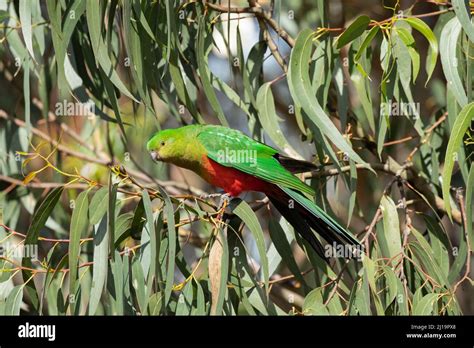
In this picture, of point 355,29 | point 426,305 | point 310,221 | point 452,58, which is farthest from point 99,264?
point 452,58

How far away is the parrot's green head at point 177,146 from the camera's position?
3.38 meters

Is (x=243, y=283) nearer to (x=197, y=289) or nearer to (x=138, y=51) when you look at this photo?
(x=197, y=289)

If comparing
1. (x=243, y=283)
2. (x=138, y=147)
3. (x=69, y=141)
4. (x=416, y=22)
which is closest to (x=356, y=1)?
(x=138, y=147)

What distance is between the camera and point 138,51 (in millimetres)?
2762

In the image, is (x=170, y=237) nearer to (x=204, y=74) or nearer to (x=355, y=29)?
(x=204, y=74)

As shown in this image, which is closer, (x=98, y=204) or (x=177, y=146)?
(x=98, y=204)

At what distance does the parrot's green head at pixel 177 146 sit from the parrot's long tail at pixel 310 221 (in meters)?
0.47

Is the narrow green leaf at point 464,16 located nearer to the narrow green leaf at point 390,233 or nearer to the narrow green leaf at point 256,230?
the narrow green leaf at point 390,233

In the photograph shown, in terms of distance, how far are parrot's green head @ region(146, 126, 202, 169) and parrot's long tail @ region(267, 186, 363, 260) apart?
1.55 ft

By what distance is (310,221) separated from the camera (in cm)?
302

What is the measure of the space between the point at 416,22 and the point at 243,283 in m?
1.18

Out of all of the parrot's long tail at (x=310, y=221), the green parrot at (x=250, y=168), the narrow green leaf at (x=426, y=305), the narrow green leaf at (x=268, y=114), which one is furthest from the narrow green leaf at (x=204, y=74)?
the narrow green leaf at (x=426, y=305)

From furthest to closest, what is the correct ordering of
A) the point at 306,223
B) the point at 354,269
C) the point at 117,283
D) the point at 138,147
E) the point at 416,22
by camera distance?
the point at 138,147 → the point at 354,269 → the point at 306,223 → the point at 416,22 → the point at 117,283

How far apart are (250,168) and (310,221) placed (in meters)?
0.37
